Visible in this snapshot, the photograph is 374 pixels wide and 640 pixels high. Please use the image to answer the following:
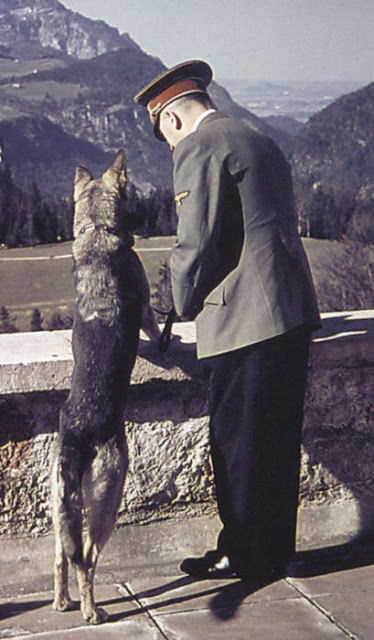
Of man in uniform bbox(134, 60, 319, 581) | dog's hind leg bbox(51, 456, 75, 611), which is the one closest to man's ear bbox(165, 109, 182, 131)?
man in uniform bbox(134, 60, 319, 581)

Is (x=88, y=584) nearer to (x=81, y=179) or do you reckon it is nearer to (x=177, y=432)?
(x=177, y=432)

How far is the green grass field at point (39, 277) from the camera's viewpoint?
12211 mm

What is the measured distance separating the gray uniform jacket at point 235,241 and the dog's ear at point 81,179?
45 cm

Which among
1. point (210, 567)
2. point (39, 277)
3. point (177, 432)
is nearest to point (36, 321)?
point (39, 277)

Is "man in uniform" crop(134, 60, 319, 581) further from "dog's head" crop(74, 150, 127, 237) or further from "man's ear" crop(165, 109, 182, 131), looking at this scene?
"dog's head" crop(74, 150, 127, 237)

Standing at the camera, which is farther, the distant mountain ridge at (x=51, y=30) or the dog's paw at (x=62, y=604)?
the distant mountain ridge at (x=51, y=30)

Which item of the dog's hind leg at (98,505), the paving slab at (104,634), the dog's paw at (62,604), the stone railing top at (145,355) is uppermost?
the stone railing top at (145,355)

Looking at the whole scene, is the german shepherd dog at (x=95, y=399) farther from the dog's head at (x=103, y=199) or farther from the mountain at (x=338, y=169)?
the mountain at (x=338, y=169)

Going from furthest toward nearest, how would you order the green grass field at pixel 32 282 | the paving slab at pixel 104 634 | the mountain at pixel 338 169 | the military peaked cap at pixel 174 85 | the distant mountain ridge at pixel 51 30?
the distant mountain ridge at pixel 51 30, the mountain at pixel 338 169, the green grass field at pixel 32 282, the military peaked cap at pixel 174 85, the paving slab at pixel 104 634

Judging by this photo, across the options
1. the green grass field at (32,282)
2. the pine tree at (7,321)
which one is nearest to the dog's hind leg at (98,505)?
the green grass field at (32,282)

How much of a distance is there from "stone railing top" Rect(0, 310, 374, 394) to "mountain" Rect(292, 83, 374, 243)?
9.96 metres

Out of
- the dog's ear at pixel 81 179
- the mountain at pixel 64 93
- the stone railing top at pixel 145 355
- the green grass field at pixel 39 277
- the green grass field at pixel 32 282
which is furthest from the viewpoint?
the mountain at pixel 64 93

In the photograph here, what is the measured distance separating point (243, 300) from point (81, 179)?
0.83 meters

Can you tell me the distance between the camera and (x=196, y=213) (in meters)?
3.06
